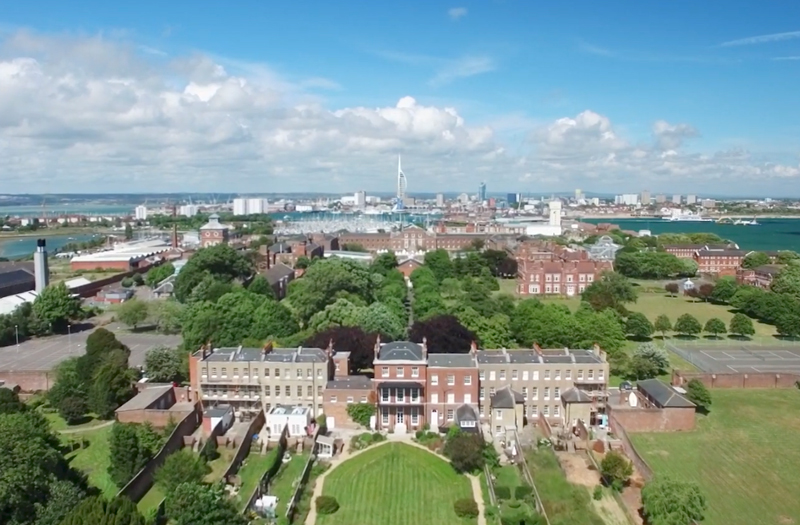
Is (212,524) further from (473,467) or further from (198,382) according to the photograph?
(198,382)

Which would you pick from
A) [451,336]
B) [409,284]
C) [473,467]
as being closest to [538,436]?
[473,467]

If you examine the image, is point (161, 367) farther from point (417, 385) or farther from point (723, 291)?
point (723, 291)

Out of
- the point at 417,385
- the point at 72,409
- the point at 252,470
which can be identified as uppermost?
the point at 417,385

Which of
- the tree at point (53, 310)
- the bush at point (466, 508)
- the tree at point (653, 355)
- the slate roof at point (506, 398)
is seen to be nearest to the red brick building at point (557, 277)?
the tree at point (653, 355)

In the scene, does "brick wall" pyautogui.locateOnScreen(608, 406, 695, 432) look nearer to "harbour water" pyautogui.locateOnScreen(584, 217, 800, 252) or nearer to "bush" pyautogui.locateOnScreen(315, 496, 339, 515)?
"bush" pyautogui.locateOnScreen(315, 496, 339, 515)

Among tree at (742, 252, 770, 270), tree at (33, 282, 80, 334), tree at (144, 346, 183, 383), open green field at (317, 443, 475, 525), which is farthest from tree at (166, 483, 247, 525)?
tree at (742, 252, 770, 270)

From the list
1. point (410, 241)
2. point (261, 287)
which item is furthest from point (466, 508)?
point (410, 241)

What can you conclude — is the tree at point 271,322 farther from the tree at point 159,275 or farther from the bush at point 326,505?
the tree at point 159,275
